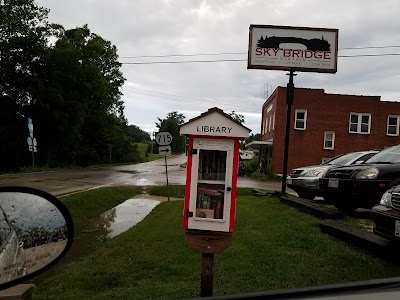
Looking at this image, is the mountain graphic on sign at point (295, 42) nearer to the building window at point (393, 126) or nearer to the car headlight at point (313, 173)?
the car headlight at point (313, 173)

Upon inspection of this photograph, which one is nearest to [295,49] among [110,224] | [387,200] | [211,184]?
[110,224]

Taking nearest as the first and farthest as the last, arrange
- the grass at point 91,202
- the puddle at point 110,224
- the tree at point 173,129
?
the puddle at point 110,224
the grass at point 91,202
the tree at point 173,129

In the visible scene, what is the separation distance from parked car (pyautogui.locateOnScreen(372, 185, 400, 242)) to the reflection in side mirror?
154 inches

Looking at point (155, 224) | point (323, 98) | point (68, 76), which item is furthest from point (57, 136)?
point (155, 224)

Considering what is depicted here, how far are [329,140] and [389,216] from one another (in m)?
28.3

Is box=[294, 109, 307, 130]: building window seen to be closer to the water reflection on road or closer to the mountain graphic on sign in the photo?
the water reflection on road

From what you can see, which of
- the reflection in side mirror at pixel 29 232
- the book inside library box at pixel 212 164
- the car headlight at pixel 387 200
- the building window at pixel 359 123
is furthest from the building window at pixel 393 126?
the reflection in side mirror at pixel 29 232

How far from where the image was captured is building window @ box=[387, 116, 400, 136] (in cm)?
3155

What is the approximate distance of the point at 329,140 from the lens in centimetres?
3170

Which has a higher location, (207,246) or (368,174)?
(368,174)

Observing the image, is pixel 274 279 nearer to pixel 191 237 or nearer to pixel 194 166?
pixel 191 237

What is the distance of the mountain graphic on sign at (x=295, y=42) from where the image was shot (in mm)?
12250

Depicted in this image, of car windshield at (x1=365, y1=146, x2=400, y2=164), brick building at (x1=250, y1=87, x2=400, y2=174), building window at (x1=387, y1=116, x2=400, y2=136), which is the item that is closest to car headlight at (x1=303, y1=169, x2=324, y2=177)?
car windshield at (x1=365, y1=146, x2=400, y2=164)

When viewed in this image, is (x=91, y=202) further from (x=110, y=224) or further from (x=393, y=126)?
(x=393, y=126)
